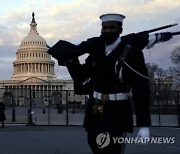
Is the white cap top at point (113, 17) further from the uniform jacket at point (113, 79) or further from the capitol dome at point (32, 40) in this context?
the capitol dome at point (32, 40)

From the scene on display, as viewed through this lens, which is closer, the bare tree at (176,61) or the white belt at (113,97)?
the white belt at (113,97)

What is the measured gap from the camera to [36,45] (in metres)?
128

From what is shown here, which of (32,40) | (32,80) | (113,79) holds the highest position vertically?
(32,40)

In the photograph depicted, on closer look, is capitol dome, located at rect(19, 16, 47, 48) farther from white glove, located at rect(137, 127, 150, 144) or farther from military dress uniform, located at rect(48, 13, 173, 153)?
white glove, located at rect(137, 127, 150, 144)

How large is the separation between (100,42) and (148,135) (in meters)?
1.09

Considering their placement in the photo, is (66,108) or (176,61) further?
(176,61)

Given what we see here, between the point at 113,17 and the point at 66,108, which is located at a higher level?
the point at 113,17

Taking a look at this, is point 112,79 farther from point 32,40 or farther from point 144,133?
point 32,40

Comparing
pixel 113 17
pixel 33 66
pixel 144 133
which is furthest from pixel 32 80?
pixel 144 133

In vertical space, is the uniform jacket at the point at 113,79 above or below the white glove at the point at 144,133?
above

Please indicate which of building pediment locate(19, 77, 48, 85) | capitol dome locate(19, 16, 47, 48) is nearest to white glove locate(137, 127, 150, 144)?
building pediment locate(19, 77, 48, 85)

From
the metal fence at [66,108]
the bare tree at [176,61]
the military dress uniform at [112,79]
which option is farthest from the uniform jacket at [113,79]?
the bare tree at [176,61]

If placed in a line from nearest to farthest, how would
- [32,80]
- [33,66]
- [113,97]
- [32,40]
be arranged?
[113,97] < [32,80] < [33,66] < [32,40]

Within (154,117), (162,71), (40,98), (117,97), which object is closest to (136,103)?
(117,97)
